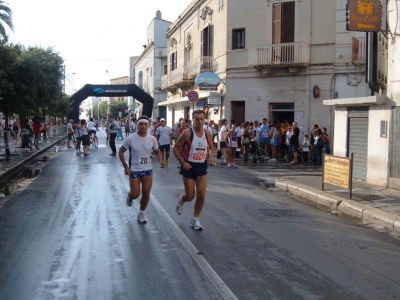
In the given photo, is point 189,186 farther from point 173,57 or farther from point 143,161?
point 173,57

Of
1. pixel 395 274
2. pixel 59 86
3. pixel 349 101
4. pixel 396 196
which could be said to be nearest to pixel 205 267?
pixel 395 274

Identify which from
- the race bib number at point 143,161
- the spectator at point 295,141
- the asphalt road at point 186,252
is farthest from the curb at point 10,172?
the spectator at point 295,141

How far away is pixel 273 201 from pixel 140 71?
62370 mm

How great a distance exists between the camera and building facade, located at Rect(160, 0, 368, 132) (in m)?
22.7

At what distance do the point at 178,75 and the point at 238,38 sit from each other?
1153 cm

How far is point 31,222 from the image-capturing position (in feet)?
27.0

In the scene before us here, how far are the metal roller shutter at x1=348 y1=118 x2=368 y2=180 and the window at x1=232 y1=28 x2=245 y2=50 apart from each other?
12431 millimetres

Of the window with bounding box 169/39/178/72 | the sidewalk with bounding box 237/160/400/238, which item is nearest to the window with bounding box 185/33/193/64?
the window with bounding box 169/39/178/72

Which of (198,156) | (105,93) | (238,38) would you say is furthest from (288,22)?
(198,156)

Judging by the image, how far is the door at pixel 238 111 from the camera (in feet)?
83.9

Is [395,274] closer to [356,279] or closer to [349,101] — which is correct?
[356,279]

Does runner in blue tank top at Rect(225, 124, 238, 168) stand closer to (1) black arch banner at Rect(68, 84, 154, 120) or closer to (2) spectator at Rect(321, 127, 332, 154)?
(2) spectator at Rect(321, 127, 332, 154)

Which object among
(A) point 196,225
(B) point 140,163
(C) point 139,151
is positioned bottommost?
(A) point 196,225

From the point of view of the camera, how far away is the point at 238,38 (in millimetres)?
25719
